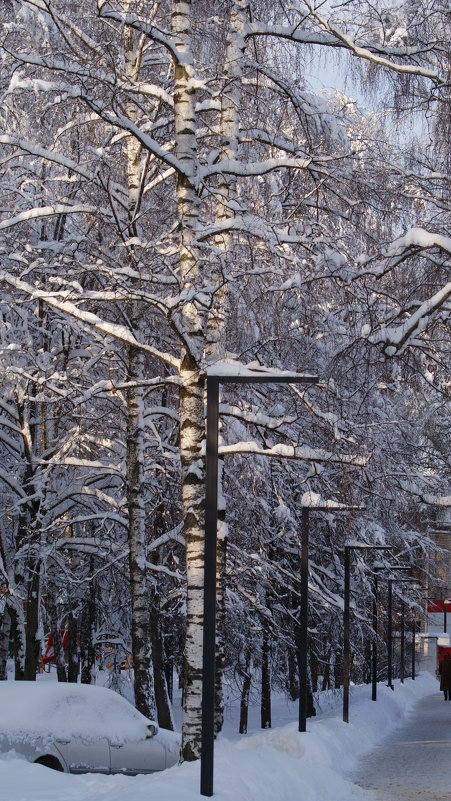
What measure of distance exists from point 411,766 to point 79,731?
246 inches

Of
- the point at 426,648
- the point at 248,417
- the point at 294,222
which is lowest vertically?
the point at 426,648

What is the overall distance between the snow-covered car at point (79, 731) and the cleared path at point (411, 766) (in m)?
2.91

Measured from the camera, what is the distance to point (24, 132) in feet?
44.9

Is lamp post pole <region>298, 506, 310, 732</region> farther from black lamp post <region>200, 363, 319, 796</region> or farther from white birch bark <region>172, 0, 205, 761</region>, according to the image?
black lamp post <region>200, 363, 319, 796</region>

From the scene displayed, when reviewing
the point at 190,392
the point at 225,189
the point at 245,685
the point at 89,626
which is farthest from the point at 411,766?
the point at 89,626

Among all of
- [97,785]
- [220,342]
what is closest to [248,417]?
[220,342]

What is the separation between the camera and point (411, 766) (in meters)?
17.9

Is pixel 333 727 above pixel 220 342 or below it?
below

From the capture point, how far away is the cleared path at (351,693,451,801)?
47.4 feet

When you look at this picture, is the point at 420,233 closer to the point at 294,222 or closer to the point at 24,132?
the point at 294,222

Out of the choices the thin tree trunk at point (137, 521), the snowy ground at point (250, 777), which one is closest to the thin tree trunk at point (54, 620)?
the thin tree trunk at point (137, 521)

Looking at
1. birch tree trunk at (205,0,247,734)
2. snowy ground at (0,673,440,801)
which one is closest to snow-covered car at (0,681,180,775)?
snowy ground at (0,673,440,801)

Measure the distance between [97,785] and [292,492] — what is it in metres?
12.0

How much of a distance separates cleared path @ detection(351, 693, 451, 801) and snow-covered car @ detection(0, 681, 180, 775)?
9.55 feet
